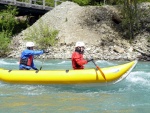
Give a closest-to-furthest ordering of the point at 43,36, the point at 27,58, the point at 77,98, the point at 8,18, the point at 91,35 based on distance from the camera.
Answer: the point at 77,98 < the point at 27,58 < the point at 43,36 < the point at 91,35 < the point at 8,18

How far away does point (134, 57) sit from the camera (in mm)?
21516

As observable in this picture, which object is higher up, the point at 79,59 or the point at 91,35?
the point at 91,35

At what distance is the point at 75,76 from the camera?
9641 millimetres

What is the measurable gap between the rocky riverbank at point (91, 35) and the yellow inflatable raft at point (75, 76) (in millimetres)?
11630

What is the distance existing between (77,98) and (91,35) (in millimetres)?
16034

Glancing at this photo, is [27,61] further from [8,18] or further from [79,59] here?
[8,18]

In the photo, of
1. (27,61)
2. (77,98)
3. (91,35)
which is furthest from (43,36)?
(77,98)

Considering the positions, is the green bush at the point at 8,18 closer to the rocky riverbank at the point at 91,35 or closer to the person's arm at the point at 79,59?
the rocky riverbank at the point at 91,35

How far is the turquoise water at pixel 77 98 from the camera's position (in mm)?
7762

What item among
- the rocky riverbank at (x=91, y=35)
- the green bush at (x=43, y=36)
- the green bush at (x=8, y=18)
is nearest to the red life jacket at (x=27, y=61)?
the rocky riverbank at (x=91, y=35)

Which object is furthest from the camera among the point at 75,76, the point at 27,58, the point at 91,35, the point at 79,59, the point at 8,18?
the point at 8,18

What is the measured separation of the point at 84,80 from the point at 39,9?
21.6m

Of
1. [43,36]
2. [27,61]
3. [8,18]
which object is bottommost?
[27,61]

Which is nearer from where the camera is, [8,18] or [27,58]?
[27,58]
